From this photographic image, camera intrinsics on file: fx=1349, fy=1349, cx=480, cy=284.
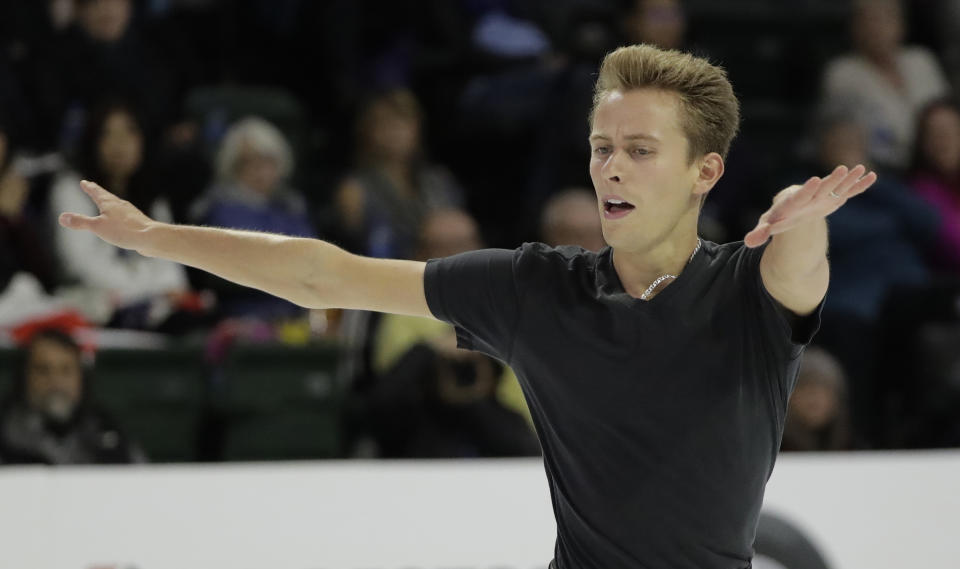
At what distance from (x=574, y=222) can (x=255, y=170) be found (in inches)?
64.5

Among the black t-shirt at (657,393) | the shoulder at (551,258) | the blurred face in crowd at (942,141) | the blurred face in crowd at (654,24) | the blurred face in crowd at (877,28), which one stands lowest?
the black t-shirt at (657,393)

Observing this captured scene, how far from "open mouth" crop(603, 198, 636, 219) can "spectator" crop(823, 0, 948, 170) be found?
18.4ft

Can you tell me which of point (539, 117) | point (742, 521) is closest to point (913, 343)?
point (539, 117)

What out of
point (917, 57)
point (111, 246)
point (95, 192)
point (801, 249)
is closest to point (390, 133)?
point (111, 246)

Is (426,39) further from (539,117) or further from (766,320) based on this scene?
(766,320)

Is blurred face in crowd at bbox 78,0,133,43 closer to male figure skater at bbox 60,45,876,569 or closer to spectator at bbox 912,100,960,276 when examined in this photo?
spectator at bbox 912,100,960,276

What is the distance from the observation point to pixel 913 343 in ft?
22.4

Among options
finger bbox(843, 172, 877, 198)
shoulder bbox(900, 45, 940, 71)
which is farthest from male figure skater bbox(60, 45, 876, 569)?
shoulder bbox(900, 45, 940, 71)

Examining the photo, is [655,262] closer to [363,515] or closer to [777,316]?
[777,316]

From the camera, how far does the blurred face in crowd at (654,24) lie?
24.3 ft

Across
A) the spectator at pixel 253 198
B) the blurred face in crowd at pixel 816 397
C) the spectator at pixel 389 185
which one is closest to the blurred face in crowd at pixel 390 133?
the spectator at pixel 389 185

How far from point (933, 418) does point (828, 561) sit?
2.49m

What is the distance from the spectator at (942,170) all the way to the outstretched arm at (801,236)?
5346 millimetres

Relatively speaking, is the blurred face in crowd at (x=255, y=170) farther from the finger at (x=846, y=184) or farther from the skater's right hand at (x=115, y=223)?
the finger at (x=846, y=184)
